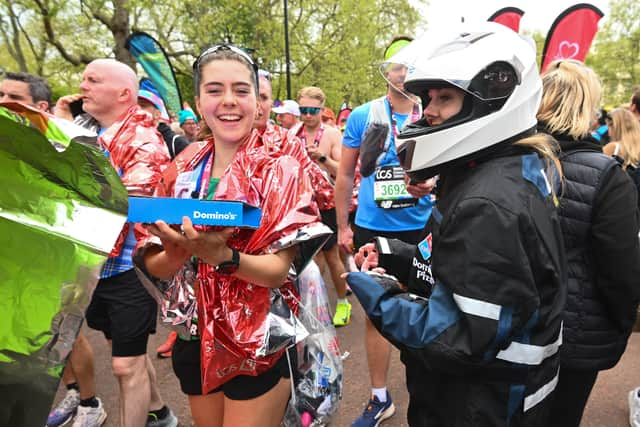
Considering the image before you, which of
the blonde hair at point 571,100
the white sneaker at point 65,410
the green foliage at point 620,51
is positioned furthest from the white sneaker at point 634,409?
the green foliage at point 620,51


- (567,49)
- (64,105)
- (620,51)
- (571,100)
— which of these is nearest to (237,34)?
(567,49)

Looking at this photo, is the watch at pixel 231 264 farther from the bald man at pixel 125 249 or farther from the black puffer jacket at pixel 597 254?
the black puffer jacket at pixel 597 254

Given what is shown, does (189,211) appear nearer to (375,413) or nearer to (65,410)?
(375,413)

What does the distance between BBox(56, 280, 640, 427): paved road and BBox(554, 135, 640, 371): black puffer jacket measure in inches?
54.1

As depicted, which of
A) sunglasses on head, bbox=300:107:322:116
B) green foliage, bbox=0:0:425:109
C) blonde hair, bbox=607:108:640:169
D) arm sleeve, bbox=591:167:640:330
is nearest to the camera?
arm sleeve, bbox=591:167:640:330

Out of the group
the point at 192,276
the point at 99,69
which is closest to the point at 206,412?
the point at 192,276

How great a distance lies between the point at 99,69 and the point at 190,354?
6.00ft

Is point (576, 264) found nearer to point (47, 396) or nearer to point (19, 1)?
point (47, 396)

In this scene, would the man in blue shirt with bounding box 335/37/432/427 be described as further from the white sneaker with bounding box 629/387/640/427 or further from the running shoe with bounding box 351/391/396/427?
the white sneaker with bounding box 629/387/640/427

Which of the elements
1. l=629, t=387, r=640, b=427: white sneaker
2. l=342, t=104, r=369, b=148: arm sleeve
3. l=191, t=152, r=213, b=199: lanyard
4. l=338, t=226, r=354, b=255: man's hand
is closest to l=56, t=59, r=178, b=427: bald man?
l=191, t=152, r=213, b=199: lanyard

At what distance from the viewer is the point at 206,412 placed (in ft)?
5.75

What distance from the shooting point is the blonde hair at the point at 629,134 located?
3650mm

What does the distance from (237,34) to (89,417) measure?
15135 mm

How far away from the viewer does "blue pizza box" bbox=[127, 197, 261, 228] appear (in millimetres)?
1082
